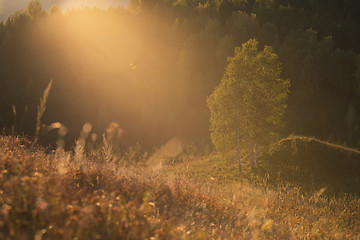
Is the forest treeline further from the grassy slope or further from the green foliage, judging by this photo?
the grassy slope

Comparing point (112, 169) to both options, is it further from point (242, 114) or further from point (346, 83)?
point (346, 83)

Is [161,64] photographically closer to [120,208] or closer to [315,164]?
[315,164]

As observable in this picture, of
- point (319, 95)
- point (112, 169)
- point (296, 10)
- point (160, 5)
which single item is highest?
point (160, 5)

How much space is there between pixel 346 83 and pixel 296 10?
25338mm

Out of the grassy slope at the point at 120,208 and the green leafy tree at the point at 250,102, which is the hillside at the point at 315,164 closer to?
the green leafy tree at the point at 250,102

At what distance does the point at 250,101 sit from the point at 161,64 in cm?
3426

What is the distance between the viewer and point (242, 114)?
1742 cm

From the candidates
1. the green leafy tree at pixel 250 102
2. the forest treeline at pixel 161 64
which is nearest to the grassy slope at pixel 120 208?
the green leafy tree at pixel 250 102

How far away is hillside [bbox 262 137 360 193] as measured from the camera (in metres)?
14.1

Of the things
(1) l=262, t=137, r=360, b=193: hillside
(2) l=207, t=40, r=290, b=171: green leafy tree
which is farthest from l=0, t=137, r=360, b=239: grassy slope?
(2) l=207, t=40, r=290, b=171: green leafy tree

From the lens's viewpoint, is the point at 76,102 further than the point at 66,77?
No

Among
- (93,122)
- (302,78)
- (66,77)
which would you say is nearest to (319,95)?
(302,78)

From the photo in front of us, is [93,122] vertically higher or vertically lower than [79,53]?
lower

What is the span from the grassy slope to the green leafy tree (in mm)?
8489
